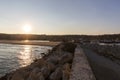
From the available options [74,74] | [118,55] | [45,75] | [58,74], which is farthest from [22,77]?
[118,55]

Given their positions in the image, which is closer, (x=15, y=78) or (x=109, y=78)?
(x=109, y=78)

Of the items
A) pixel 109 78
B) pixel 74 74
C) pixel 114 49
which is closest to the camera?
pixel 74 74

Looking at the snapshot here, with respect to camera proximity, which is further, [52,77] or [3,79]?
[3,79]

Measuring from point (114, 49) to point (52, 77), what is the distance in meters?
9.76

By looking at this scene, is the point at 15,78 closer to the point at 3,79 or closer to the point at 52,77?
the point at 52,77

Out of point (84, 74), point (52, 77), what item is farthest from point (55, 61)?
point (84, 74)

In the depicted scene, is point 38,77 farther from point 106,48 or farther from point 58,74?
point 106,48

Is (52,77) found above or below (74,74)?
below

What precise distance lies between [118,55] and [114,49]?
1.36 metres

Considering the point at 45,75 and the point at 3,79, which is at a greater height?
the point at 45,75

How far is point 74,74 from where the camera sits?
6723 mm

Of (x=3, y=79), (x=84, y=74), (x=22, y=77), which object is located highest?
(x=84, y=74)

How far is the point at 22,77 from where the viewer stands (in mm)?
10523

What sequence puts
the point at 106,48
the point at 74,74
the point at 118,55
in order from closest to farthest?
the point at 74,74 → the point at 118,55 → the point at 106,48
